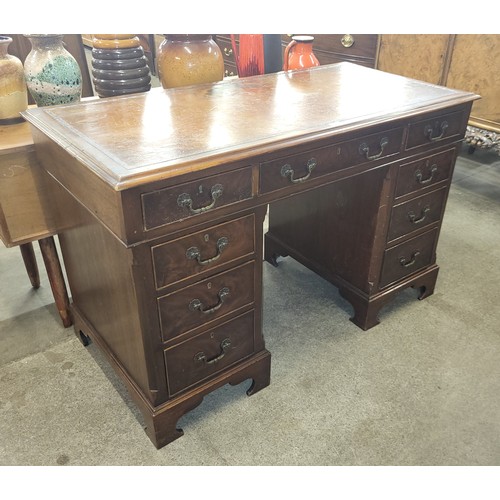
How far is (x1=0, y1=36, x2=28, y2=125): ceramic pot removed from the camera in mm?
1493

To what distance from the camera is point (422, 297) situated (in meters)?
2.05

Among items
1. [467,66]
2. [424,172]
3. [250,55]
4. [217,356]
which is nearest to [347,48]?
[467,66]

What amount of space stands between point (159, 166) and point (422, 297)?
1419mm

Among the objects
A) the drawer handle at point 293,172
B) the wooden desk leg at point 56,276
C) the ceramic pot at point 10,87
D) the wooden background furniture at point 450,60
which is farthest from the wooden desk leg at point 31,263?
the wooden background furniture at point 450,60

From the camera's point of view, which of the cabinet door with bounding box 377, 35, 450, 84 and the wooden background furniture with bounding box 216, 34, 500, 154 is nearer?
the wooden background furniture with bounding box 216, 34, 500, 154

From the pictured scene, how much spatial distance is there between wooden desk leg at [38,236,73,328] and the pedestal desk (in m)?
0.10

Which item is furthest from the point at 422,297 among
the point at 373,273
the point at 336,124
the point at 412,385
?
the point at 336,124

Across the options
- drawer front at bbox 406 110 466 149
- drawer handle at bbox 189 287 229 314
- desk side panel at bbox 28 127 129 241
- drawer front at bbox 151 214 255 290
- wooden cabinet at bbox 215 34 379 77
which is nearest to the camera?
desk side panel at bbox 28 127 129 241

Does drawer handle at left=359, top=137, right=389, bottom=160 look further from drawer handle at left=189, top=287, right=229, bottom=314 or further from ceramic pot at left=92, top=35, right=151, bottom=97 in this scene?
ceramic pot at left=92, top=35, right=151, bottom=97

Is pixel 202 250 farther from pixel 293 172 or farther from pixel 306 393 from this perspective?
pixel 306 393

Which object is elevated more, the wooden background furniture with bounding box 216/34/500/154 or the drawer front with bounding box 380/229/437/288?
the wooden background furniture with bounding box 216/34/500/154

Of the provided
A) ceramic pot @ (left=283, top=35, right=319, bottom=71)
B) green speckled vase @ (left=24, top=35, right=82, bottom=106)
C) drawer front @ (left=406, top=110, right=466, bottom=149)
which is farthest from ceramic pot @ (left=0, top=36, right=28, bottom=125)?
drawer front @ (left=406, top=110, right=466, bottom=149)

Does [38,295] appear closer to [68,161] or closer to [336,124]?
[68,161]

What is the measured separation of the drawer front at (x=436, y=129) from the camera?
5.10ft
